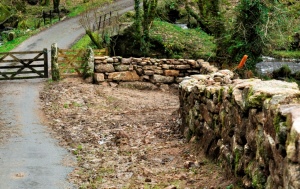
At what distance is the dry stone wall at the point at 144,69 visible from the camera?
20.3m

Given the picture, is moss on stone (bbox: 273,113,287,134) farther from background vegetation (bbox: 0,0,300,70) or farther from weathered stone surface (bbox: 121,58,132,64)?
weathered stone surface (bbox: 121,58,132,64)

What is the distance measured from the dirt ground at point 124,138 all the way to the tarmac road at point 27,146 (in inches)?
11.9

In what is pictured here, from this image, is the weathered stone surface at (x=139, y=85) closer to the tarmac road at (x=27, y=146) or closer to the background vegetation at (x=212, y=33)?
the background vegetation at (x=212, y=33)

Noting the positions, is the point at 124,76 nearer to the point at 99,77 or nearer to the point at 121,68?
the point at 121,68

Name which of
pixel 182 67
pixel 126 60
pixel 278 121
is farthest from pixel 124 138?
pixel 182 67

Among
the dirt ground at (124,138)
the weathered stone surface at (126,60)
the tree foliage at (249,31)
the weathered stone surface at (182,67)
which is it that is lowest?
the dirt ground at (124,138)

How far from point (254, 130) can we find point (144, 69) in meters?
14.0

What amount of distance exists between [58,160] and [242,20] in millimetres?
10814

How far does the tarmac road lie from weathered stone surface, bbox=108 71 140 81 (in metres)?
2.69

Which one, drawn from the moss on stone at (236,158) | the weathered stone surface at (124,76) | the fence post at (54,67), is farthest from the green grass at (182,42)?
the moss on stone at (236,158)

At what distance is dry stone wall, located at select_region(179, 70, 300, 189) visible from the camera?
5156 millimetres

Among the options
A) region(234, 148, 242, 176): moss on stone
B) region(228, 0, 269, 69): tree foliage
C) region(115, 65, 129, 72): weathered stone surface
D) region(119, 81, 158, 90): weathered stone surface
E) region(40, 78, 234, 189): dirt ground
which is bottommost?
region(119, 81, 158, 90): weathered stone surface

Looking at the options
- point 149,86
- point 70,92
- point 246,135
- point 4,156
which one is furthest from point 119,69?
point 246,135

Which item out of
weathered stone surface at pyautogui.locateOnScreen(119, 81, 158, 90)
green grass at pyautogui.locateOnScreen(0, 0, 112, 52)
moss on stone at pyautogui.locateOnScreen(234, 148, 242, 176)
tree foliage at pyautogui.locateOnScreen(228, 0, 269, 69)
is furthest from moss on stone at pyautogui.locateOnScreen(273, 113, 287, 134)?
green grass at pyautogui.locateOnScreen(0, 0, 112, 52)
